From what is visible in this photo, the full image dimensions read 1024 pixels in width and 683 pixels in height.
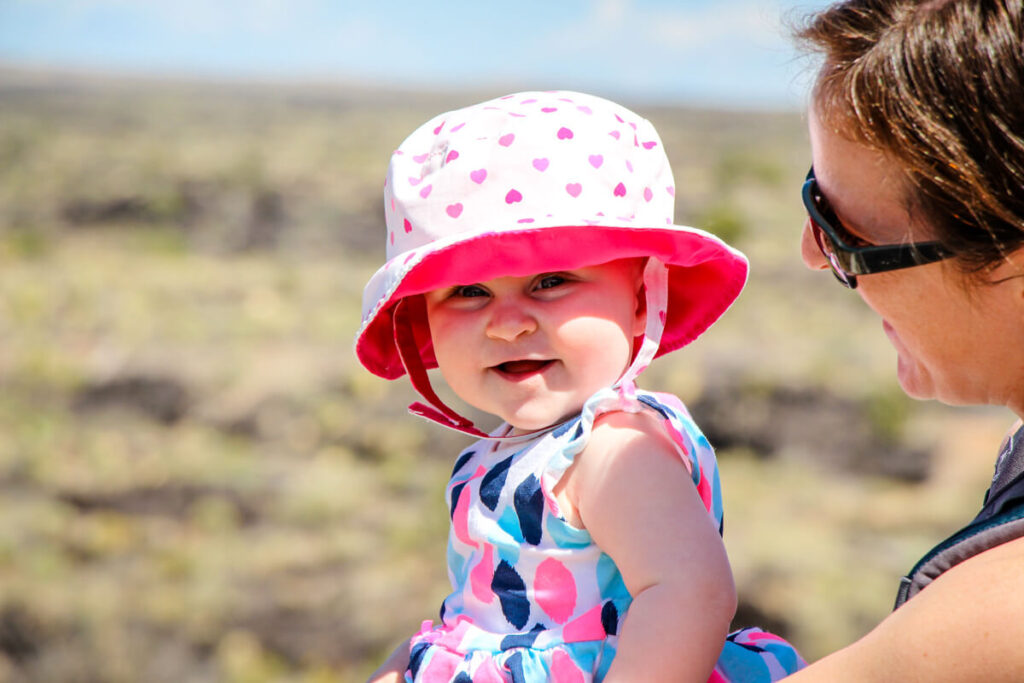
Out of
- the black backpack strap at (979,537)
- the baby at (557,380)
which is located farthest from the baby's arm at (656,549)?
the black backpack strap at (979,537)

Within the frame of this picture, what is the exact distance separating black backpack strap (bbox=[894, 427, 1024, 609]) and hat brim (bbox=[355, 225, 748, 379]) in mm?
686

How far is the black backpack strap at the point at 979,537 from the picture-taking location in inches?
49.0

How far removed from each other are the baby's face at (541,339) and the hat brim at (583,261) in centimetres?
6

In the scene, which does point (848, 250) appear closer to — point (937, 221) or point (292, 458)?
point (937, 221)

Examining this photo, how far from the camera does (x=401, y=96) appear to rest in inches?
2432

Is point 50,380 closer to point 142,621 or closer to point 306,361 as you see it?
point 306,361

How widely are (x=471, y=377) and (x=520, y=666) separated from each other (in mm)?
508

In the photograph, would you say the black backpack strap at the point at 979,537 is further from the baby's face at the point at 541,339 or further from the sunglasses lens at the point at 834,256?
the baby's face at the point at 541,339

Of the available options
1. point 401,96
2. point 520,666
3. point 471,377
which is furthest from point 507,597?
point 401,96

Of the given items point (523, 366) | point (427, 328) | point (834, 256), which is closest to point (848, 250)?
point (834, 256)

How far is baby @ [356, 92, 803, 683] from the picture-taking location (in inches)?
64.5

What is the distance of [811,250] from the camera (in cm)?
162

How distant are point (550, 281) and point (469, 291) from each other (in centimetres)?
16

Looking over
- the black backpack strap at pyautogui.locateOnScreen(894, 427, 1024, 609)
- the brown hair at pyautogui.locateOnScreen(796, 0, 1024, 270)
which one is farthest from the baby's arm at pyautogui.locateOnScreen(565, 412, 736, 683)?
the brown hair at pyautogui.locateOnScreen(796, 0, 1024, 270)
